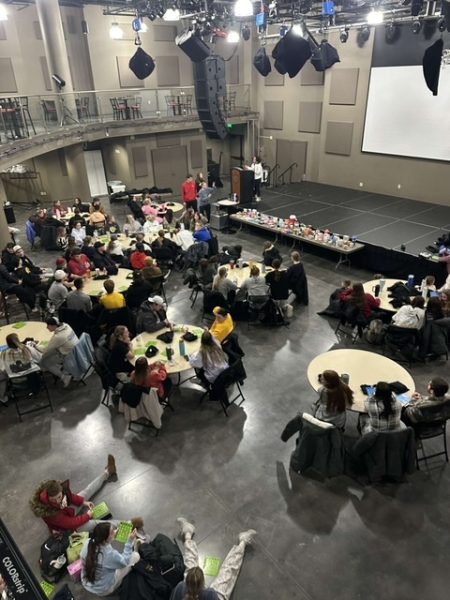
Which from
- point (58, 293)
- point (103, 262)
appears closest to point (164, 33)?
point (103, 262)

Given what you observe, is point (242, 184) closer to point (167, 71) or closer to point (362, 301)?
point (362, 301)

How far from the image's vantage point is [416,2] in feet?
25.2

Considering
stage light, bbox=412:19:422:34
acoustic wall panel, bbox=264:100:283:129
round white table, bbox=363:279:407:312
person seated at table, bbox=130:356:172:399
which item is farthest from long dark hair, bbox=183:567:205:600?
acoustic wall panel, bbox=264:100:283:129

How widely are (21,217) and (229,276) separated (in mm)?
10632

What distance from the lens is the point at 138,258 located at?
28.8ft

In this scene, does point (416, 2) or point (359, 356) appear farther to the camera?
point (416, 2)

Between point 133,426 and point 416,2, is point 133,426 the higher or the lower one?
the lower one

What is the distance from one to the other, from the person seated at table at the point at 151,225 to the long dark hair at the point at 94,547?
823 cm

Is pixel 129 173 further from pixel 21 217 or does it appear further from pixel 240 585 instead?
pixel 240 585

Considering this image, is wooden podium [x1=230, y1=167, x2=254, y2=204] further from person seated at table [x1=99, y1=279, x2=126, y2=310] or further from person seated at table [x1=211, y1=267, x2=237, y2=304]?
person seated at table [x1=99, y1=279, x2=126, y2=310]

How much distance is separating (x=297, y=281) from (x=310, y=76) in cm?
1176

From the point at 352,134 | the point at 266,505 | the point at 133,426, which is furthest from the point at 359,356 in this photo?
the point at 352,134

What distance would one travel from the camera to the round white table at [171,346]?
5.49 meters

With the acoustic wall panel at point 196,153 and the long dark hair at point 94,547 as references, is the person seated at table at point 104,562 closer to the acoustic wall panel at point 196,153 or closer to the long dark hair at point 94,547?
the long dark hair at point 94,547
